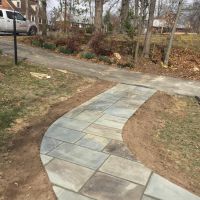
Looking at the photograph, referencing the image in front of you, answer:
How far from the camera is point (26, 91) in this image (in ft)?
32.0

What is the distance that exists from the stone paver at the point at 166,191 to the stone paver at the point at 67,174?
1.04 metres

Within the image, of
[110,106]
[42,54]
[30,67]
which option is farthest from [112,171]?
[42,54]

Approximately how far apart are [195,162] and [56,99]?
4.78 meters

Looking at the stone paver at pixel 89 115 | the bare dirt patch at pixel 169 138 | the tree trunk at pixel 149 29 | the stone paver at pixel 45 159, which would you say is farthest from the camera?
the tree trunk at pixel 149 29

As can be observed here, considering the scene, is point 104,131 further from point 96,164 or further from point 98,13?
point 98,13

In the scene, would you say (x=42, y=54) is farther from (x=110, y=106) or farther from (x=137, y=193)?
(x=137, y=193)

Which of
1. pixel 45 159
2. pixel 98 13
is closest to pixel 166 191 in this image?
pixel 45 159

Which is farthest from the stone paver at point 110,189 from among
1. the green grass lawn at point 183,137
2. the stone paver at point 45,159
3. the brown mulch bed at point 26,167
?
the green grass lawn at point 183,137

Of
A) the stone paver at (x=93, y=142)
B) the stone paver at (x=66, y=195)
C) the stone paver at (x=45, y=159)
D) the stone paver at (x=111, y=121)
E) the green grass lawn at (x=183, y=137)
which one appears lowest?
the green grass lawn at (x=183, y=137)

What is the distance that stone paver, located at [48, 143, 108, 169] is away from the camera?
5.58 meters

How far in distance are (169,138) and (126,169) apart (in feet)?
7.44

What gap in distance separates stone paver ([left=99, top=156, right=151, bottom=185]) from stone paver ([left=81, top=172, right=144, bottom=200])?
0.16m

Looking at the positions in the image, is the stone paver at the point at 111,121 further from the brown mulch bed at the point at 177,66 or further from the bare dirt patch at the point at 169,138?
the brown mulch bed at the point at 177,66

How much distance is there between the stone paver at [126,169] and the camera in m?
5.16
